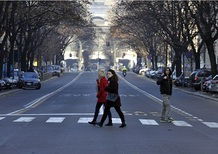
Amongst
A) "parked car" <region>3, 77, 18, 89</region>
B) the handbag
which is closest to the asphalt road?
the handbag

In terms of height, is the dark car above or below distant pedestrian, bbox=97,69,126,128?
below

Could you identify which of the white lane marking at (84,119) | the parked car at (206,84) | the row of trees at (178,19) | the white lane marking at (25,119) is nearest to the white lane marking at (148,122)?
the white lane marking at (84,119)

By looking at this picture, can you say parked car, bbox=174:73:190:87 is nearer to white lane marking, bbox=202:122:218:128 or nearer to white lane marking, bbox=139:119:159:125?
white lane marking, bbox=139:119:159:125

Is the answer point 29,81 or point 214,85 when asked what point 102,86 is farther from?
point 29,81

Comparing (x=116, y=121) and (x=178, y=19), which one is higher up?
(x=178, y=19)

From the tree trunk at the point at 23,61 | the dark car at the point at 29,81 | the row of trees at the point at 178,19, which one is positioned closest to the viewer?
the row of trees at the point at 178,19

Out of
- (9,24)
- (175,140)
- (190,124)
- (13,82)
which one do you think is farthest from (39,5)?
(175,140)

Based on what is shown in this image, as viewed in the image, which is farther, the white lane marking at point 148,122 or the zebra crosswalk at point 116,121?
the white lane marking at point 148,122

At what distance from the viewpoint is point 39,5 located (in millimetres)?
50344

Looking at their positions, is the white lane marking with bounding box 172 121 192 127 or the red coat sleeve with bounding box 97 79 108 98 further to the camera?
the white lane marking with bounding box 172 121 192 127

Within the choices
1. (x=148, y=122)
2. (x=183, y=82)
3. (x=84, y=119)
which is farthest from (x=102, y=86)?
(x=183, y=82)

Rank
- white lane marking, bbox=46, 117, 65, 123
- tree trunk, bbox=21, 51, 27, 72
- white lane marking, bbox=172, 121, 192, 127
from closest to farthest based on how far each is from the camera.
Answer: white lane marking, bbox=172, 121, 192, 127
white lane marking, bbox=46, 117, 65, 123
tree trunk, bbox=21, 51, 27, 72

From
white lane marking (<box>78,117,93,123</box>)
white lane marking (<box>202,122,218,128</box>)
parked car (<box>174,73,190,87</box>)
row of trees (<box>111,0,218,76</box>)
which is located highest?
row of trees (<box>111,0,218,76</box>)

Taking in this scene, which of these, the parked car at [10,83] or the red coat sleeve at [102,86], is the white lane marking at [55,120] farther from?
the parked car at [10,83]
